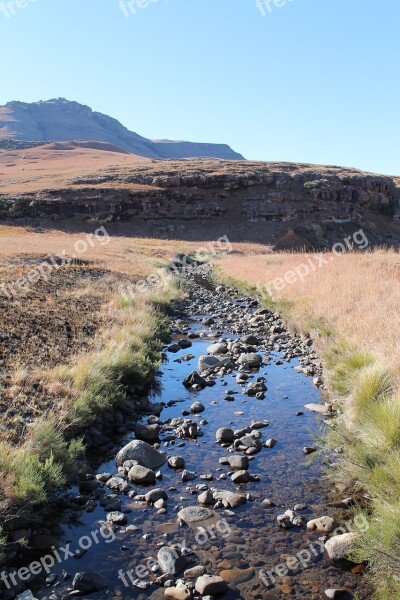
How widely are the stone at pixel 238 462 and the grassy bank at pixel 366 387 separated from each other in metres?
1.19

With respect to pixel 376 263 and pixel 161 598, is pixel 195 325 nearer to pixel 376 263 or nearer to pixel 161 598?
pixel 376 263

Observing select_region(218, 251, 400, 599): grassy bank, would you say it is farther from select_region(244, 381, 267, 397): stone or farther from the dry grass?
select_region(244, 381, 267, 397): stone

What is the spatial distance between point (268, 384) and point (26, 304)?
772cm

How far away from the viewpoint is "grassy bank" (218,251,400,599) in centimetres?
454

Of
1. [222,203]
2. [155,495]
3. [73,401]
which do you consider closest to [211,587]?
[155,495]

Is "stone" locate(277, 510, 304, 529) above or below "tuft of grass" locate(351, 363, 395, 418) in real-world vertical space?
below

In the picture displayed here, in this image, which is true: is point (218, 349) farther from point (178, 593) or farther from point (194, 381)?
point (178, 593)

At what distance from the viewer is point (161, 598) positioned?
446 cm

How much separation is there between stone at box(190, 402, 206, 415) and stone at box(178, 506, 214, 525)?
3215 millimetres

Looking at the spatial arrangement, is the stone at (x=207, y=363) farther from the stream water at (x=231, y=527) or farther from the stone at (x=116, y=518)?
the stone at (x=116, y=518)

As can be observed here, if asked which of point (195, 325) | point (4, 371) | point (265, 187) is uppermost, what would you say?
point (265, 187)

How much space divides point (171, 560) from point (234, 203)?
2372 inches

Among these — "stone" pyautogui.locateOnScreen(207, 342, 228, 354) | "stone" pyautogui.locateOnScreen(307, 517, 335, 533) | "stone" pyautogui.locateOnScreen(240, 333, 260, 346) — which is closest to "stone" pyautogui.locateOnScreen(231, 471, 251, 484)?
"stone" pyautogui.locateOnScreen(307, 517, 335, 533)

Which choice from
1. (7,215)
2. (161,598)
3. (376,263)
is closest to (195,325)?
(376,263)
